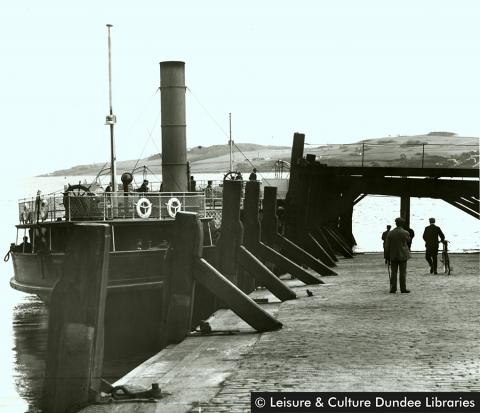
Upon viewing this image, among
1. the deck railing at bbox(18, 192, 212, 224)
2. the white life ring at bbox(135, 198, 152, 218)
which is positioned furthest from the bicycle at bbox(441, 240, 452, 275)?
the white life ring at bbox(135, 198, 152, 218)

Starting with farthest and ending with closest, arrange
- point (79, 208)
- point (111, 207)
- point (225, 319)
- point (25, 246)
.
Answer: point (25, 246) < point (79, 208) < point (111, 207) < point (225, 319)

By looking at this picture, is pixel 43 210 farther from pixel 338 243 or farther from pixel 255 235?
pixel 338 243

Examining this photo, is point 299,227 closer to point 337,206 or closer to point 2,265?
point 337,206

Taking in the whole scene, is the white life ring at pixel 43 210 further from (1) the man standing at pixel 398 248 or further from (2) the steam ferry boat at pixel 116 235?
(1) the man standing at pixel 398 248

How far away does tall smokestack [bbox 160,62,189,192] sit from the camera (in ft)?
120

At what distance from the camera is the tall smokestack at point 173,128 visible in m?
36.5

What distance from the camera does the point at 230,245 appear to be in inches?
690

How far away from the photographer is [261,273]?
59.0 ft

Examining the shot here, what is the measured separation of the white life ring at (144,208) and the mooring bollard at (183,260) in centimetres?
1447

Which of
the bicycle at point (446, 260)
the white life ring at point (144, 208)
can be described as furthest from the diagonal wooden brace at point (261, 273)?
the white life ring at point (144, 208)

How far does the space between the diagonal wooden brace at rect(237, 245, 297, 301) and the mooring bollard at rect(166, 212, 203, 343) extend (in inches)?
151

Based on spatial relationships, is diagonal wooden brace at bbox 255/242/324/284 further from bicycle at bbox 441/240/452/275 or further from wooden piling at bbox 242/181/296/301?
bicycle at bbox 441/240/452/275

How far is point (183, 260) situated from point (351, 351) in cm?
311

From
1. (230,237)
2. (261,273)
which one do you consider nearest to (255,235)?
(261,273)
